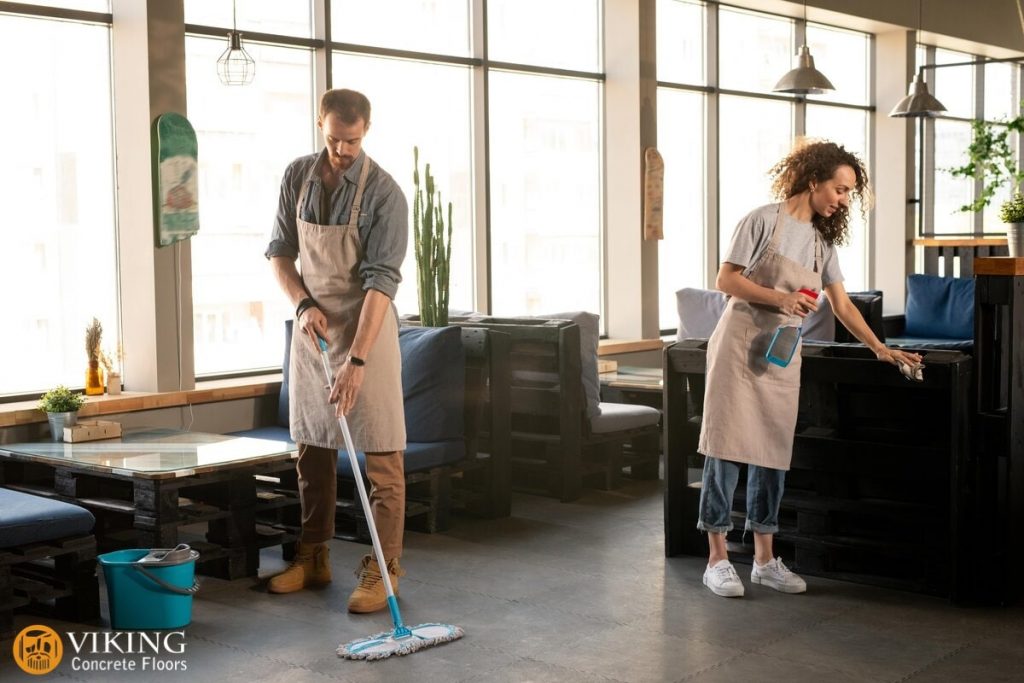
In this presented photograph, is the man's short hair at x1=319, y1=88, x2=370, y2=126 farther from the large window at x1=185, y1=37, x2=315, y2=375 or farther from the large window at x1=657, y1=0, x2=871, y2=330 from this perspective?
the large window at x1=657, y1=0, x2=871, y2=330

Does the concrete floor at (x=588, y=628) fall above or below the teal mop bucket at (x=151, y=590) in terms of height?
below

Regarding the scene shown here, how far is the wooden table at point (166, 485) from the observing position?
13.9 ft

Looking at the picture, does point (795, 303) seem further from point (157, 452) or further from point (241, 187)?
point (241, 187)

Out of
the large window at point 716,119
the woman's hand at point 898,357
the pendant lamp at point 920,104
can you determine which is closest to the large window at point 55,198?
the woman's hand at point 898,357

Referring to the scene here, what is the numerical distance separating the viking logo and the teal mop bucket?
0.20m

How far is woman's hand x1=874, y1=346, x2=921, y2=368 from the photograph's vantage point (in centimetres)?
396

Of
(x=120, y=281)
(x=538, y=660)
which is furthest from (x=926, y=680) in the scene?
(x=120, y=281)

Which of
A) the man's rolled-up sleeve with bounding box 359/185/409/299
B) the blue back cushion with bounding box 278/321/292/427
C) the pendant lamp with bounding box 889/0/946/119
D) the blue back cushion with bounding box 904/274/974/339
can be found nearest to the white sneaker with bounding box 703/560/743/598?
the man's rolled-up sleeve with bounding box 359/185/409/299

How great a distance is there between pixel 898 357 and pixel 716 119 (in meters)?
4.98

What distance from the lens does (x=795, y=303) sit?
155 inches

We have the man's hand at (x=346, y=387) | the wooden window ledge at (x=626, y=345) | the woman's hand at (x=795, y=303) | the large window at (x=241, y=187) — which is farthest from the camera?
the wooden window ledge at (x=626, y=345)

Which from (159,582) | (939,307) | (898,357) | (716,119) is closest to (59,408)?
(159,582)

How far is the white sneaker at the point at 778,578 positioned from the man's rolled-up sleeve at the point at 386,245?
5.22 ft

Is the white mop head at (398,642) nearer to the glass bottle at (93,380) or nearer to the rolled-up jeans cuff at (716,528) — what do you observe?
the rolled-up jeans cuff at (716,528)
